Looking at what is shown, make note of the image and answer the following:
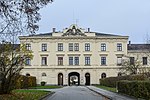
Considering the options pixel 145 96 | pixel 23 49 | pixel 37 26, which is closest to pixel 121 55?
pixel 23 49

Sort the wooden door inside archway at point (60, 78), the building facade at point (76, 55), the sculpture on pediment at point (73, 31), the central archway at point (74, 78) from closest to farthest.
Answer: the building facade at point (76, 55) < the wooden door inside archway at point (60, 78) < the sculpture on pediment at point (73, 31) < the central archway at point (74, 78)

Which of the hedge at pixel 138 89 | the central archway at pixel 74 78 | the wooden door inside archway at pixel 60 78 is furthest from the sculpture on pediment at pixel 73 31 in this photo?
the hedge at pixel 138 89

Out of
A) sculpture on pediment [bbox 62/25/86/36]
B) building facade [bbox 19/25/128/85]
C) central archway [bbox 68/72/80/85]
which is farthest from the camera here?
central archway [bbox 68/72/80/85]

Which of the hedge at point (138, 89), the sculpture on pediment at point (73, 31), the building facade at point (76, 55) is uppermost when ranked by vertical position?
the sculpture on pediment at point (73, 31)

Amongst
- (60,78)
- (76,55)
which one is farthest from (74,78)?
(76,55)

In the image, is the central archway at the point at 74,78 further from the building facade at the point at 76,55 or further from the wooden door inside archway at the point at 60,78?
the wooden door inside archway at the point at 60,78

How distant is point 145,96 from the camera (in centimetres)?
2748

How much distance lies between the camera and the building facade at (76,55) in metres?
95.7

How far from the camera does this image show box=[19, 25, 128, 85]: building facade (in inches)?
3767

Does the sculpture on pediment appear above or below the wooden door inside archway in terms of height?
above

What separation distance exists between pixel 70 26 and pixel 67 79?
46.0 ft

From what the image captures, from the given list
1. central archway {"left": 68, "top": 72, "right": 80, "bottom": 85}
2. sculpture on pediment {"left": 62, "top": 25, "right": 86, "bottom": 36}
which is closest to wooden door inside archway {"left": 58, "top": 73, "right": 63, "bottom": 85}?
central archway {"left": 68, "top": 72, "right": 80, "bottom": 85}

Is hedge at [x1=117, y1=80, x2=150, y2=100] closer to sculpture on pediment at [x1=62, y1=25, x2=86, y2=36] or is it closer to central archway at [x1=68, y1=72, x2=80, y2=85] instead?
sculpture on pediment at [x1=62, y1=25, x2=86, y2=36]

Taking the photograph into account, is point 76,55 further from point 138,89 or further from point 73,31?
point 138,89
